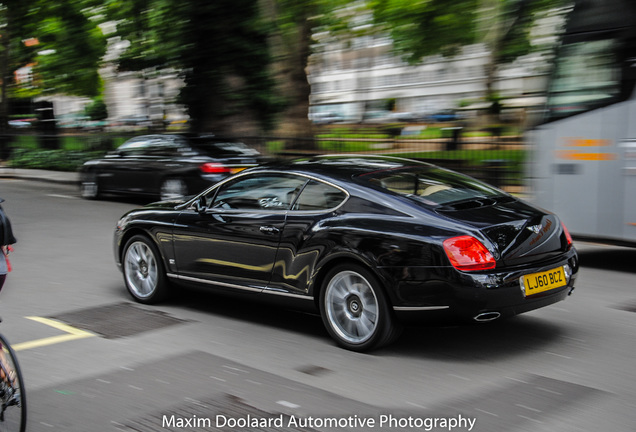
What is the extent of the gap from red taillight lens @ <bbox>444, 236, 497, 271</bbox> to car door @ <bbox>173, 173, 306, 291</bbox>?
1.50m

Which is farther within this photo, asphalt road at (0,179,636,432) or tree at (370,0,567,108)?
tree at (370,0,567,108)

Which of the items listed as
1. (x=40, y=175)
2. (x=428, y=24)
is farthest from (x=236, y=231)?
(x=40, y=175)

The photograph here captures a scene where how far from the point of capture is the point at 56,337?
18.8ft

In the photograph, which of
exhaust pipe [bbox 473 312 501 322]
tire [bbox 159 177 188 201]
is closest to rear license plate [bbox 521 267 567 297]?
exhaust pipe [bbox 473 312 501 322]

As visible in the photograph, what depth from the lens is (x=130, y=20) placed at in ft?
63.5

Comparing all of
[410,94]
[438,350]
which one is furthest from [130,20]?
[410,94]

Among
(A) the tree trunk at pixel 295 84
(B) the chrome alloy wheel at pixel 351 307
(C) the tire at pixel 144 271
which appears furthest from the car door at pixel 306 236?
(A) the tree trunk at pixel 295 84

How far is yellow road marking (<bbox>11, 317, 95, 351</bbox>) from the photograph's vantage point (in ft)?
18.0

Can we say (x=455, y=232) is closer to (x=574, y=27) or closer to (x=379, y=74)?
(x=574, y=27)

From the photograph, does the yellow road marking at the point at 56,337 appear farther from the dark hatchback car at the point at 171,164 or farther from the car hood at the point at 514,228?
the dark hatchback car at the point at 171,164

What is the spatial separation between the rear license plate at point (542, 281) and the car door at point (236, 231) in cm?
192

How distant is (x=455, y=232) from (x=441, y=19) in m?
11.7

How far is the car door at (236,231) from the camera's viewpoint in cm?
578

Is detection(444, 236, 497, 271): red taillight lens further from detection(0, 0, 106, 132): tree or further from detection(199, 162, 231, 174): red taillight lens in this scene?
detection(0, 0, 106, 132): tree
